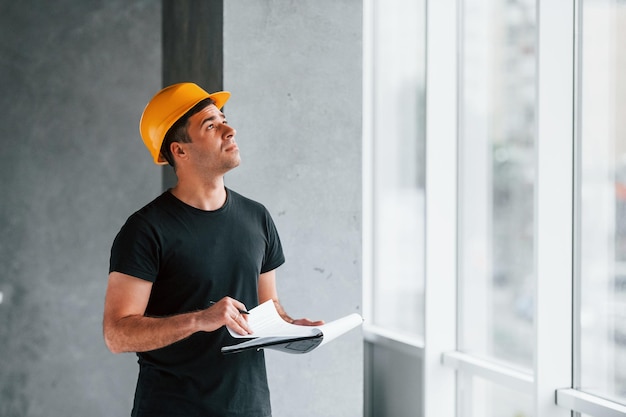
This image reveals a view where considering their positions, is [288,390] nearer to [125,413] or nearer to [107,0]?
[125,413]

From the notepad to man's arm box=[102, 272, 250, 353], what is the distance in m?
0.04

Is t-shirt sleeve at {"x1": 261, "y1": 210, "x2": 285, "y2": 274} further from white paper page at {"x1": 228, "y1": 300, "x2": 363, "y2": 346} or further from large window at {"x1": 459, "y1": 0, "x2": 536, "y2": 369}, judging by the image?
large window at {"x1": 459, "y1": 0, "x2": 536, "y2": 369}

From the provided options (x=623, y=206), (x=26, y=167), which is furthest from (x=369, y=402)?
(x=26, y=167)

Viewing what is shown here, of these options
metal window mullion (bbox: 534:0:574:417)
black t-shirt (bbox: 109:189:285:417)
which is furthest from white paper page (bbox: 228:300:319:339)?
metal window mullion (bbox: 534:0:574:417)

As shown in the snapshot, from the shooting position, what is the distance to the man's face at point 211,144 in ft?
7.27

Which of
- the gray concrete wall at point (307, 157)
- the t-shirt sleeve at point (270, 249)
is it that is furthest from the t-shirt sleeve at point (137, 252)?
the gray concrete wall at point (307, 157)

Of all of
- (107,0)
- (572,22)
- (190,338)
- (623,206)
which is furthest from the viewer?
(107,0)

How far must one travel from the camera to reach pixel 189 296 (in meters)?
2.09

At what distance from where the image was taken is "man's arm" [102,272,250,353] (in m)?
1.83

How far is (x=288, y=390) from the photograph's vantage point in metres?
3.27

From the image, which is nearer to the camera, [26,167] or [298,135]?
[298,135]

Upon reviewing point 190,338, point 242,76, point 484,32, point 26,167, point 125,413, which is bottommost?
point 125,413

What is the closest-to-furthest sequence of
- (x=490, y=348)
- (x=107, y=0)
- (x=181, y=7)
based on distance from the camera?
(x=490, y=348)
(x=181, y=7)
(x=107, y=0)

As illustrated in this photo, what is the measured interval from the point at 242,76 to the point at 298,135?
1.21 ft
